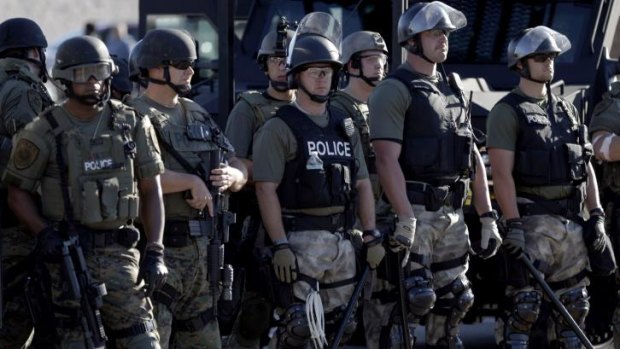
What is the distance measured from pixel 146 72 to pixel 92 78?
0.67 metres

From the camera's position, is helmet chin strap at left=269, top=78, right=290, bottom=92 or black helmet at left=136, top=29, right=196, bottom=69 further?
helmet chin strap at left=269, top=78, right=290, bottom=92

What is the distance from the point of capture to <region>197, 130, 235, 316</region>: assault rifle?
904 centimetres

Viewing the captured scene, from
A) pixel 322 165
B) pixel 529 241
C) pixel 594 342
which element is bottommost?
pixel 594 342

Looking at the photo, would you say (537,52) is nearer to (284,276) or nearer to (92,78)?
(284,276)

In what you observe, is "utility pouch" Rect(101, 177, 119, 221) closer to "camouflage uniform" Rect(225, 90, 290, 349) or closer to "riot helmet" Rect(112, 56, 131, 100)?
"camouflage uniform" Rect(225, 90, 290, 349)

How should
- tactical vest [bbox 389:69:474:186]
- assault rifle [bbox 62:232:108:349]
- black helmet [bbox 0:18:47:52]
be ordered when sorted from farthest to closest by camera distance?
1. tactical vest [bbox 389:69:474:186]
2. black helmet [bbox 0:18:47:52]
3. assault rifle [bbox 62:232:108:349]

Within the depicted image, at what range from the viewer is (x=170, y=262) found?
29.4 ft

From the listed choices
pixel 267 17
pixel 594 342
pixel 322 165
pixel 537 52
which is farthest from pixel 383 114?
pixel 267 17

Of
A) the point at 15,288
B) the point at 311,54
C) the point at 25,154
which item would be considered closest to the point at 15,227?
the point at 15,288

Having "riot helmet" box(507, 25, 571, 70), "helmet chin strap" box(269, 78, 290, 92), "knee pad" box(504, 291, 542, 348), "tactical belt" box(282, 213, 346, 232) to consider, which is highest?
"riot helmet" box(507, 25, 571, 70)

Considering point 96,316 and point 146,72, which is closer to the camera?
point 96,316

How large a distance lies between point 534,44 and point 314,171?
1821 mm

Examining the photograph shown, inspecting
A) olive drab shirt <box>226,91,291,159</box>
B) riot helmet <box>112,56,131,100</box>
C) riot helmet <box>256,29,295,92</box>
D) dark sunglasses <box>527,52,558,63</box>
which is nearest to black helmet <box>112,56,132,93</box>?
riot helmet <box>112,56,131,100</box>

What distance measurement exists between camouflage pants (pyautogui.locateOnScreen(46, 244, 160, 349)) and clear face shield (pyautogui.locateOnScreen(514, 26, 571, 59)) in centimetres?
295
